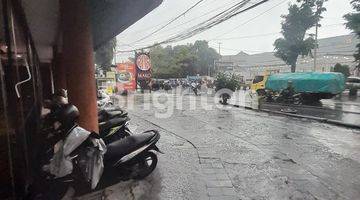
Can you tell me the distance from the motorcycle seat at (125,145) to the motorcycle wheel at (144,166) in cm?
24

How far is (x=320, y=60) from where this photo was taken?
60969 mm

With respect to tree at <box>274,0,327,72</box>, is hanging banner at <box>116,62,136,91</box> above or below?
below

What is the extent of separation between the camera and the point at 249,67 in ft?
269

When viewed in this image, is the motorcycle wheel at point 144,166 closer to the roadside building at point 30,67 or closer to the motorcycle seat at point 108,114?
the roadside building at point 30,67

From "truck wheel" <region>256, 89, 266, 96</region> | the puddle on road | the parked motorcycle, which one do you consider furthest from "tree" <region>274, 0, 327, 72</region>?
the parked motorcycle

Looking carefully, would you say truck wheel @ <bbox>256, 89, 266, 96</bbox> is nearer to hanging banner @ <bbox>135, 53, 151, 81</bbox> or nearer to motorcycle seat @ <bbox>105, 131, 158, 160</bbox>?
hanging banner @ <bbox>135, 53, 151, 81</bbox>

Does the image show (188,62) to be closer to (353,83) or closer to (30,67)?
(353,83)

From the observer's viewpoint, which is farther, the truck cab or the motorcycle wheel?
the truck cab

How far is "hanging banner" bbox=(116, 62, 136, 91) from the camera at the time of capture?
138ft

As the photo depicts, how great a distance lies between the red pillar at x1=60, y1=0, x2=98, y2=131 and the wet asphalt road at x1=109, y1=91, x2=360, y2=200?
1754mm

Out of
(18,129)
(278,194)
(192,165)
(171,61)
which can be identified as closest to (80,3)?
(18,129)

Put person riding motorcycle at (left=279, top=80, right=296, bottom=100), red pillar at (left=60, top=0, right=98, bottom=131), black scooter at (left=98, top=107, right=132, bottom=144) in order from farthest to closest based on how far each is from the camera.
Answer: person riding motorcycle at (left=279, top=80, right=296, bottom=100), black scooter at (left=98, top=107, right=132, bottom=144), red pillar at (left=60, top=0, right=98, bottom=131)

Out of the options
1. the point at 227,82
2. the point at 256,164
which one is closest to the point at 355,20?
the point at 227,82

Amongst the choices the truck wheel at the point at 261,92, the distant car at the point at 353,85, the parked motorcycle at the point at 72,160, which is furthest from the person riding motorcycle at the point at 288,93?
the parked motorcycle at the point at 72,160
